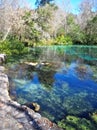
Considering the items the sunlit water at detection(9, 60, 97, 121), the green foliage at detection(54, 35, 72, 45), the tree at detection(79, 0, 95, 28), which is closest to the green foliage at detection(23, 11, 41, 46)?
the green foliage at detection(54, 35, 72, 45)

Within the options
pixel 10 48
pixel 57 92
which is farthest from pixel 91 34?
pixel 57 92

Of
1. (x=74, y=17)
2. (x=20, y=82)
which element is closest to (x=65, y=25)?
(x=74, y=17)

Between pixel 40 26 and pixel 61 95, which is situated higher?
pixel 40 26

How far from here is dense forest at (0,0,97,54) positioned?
1118 inches

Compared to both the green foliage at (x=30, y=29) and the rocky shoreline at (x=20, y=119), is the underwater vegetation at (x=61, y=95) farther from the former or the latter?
the green foliage at (x=30, y=29)

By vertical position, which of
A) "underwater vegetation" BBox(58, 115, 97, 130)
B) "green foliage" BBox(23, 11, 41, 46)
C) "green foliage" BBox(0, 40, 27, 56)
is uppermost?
"green foliage" BBox(23, 11, 41, 46)

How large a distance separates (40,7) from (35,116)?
3061cm

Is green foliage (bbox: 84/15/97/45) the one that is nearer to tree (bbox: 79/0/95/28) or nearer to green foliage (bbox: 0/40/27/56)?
tree (bbox: 79/0/95/28)

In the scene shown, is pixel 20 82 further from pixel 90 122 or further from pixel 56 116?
pixel 90 122

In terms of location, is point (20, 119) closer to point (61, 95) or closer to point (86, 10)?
point (61, 95)

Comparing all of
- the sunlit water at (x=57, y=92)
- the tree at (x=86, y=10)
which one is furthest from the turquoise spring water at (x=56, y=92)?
the tree at (x=86, y=10)

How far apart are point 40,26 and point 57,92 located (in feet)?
80.9

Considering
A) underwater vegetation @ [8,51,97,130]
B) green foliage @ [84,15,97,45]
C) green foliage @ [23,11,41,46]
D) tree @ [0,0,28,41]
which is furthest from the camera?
green foliage @ [84,15,97,45]

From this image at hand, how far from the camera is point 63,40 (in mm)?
50031
